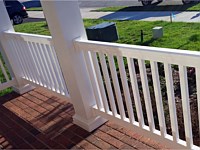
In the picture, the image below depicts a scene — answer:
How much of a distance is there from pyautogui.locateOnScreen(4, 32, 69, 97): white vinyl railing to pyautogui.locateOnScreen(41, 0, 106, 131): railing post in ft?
1.05

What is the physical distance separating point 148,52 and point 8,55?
2706 mm

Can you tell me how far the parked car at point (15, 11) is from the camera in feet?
46.6

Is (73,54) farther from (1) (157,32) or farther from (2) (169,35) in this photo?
(2) (169,35)

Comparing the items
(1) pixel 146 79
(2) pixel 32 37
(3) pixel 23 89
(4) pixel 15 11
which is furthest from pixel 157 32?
(4) pixel 15 11

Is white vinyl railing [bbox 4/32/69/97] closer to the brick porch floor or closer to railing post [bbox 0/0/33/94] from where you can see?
railing post [bbox 0/0/33/94]

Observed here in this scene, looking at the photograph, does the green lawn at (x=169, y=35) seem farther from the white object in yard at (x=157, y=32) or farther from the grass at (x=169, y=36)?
the white object in yard at (x=157, y=32)

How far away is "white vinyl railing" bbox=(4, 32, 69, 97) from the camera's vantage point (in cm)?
306

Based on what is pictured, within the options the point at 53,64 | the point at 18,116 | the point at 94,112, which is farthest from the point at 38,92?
the point at 94,112

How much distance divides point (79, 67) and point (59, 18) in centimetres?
52

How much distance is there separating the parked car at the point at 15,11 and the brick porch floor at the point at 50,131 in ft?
37.7

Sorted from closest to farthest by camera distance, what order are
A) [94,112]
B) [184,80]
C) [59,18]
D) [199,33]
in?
[184,80], [59,18], [94,112], [199,33]

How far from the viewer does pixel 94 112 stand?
113 inches

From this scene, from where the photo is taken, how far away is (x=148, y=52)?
1.89 m

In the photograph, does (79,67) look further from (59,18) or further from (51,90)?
(51,90)
